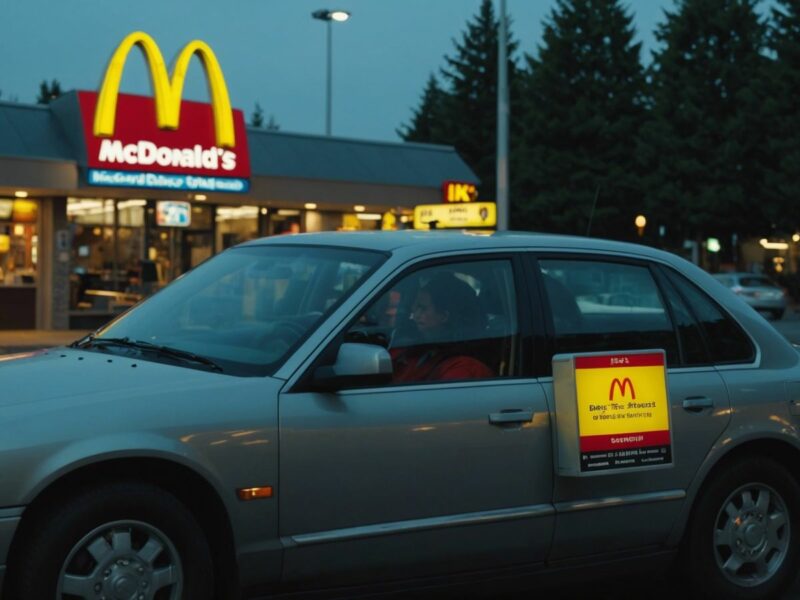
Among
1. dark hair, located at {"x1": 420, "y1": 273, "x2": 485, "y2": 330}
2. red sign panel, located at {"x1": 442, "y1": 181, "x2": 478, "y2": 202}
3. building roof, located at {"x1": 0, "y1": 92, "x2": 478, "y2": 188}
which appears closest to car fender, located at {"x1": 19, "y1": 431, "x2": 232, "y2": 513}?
dark hair, located at {"x1": 420, "y1": 273, "x2": 485, "y2": 330}

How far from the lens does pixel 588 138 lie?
5709 centimetres

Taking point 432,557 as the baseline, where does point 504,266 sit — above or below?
above

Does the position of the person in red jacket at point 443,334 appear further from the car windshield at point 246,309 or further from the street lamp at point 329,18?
the street lamp at point 329,18

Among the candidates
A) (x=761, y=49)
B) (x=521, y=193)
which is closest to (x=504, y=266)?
(x=761, y=49)

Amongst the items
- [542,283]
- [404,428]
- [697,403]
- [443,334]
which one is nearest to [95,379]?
[404,428]

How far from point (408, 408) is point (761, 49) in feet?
168

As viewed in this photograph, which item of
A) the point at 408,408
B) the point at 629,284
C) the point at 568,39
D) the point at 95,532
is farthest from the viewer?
the point at 568,39

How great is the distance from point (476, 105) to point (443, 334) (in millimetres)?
60711

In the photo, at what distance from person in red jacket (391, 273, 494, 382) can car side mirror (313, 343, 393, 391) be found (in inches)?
11.6

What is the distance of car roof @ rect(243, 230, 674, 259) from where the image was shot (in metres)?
5.00

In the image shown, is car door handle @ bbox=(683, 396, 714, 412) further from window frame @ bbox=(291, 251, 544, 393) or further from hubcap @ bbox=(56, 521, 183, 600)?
hubcap @ bbox=(56, 521, 183, 600)

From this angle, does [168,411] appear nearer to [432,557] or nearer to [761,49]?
[432,557]

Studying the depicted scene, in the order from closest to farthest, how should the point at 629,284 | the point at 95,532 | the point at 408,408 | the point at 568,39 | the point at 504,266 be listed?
the point at 95,532 → the point at 408,408 → the point at 504,266 → the point at 629,284 → the point at 568,39

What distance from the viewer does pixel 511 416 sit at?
4.75m
